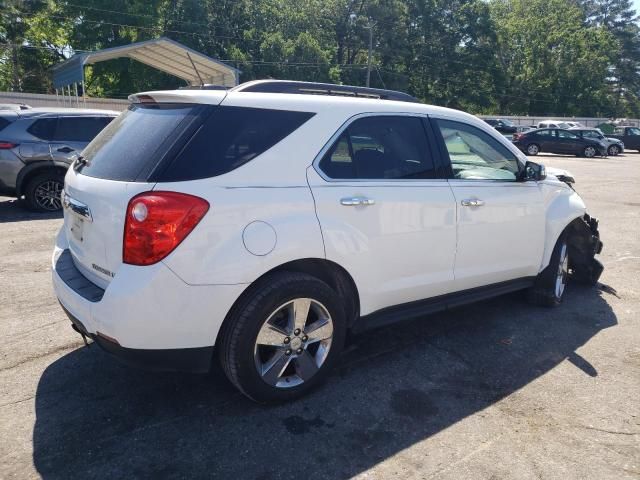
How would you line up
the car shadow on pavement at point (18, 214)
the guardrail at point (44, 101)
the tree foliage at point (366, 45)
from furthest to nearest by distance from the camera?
1. the tree foliage at point (366, 45)
2. the guardrail at point (44, 101)
3. the car shadow on pavement at point (18, 214)

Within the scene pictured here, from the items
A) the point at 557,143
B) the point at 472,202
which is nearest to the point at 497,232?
the point at 472,202

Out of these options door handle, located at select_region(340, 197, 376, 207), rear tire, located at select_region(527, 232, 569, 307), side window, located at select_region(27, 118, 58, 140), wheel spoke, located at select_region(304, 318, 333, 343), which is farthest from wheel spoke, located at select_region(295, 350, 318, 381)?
side window, located at select_region(27, 118, 58, 140)

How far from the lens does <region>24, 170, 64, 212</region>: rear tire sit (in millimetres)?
8594

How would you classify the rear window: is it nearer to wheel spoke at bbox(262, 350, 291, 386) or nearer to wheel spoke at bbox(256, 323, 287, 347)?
wheel spoke at bbox(256, 323, 287, 347)

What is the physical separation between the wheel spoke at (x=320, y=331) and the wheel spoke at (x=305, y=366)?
0.10 meters

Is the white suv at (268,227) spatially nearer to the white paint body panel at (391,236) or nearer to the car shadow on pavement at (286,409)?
the white paint body panel at (391,236)

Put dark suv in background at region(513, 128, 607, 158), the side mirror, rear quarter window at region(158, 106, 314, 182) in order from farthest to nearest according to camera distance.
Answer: dark suv in background at region(513, 128, 607, 158) → the side mirror → rear quarter window at region(158, 106, 314, 182)

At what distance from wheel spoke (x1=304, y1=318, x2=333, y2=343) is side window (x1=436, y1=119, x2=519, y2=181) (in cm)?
151

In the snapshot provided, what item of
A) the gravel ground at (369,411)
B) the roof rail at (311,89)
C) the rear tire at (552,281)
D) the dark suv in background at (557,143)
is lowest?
the dark suv in background at (557,143)

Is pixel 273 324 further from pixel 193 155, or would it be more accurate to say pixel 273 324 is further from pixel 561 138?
pixel 561 138

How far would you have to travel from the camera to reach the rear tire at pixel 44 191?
859 cm

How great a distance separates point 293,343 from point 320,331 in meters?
0.20

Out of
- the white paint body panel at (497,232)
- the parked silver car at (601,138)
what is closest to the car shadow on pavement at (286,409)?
the white paint body panel at (497,232)

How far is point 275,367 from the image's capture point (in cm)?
309
